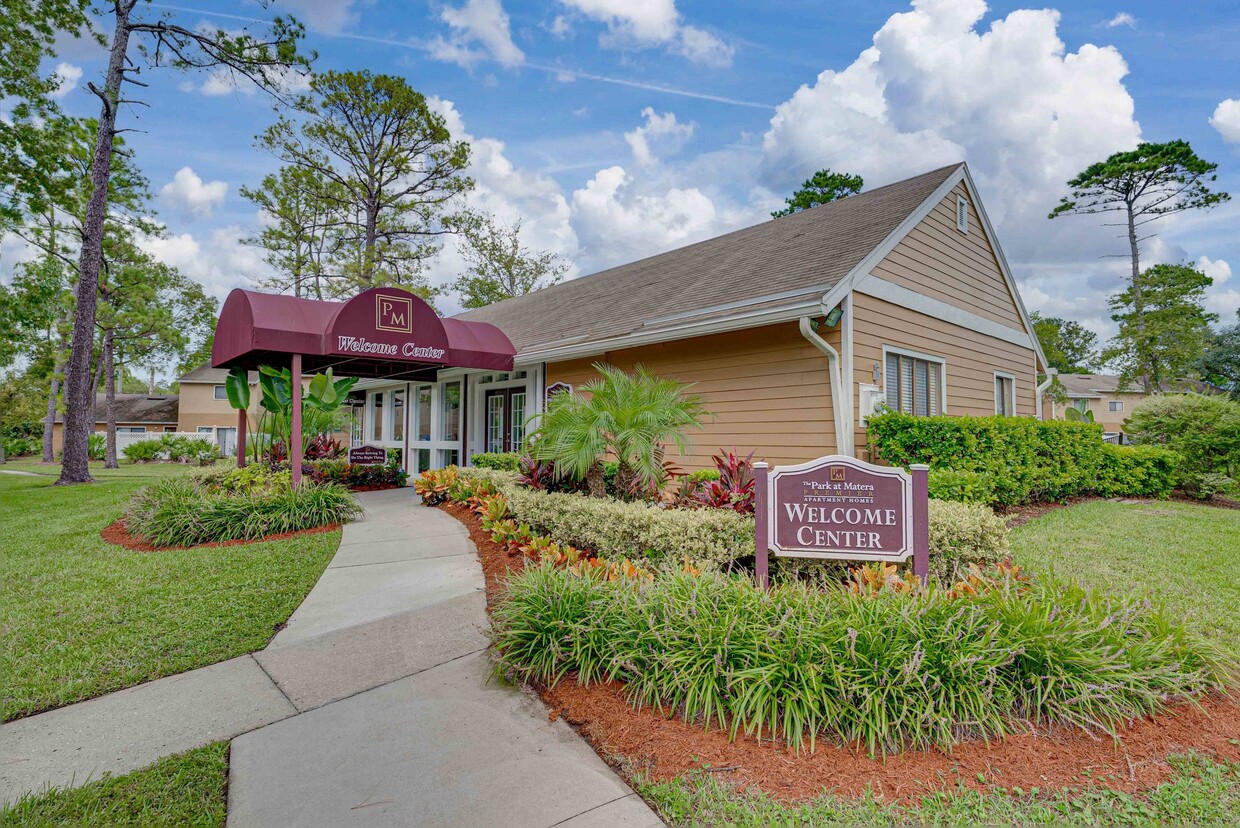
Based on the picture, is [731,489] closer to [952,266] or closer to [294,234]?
[952,266]

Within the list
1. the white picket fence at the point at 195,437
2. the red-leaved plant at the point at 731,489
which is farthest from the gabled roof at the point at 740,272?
the white picket fence at the point at 195,437

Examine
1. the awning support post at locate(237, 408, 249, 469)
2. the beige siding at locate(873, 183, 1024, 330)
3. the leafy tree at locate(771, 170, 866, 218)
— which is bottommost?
the awning support post at locate(237, 408, 249, 469)

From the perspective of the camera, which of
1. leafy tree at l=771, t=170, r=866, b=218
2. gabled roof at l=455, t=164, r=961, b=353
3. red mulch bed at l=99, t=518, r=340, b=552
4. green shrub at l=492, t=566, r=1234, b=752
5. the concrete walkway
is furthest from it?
leafy tree at l=771, t=170, r=866, b=218

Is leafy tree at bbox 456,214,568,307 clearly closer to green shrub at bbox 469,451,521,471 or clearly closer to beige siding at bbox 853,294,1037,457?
green shrub at bbox 469,451,521,471

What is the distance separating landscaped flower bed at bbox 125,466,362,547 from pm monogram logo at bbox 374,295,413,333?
2.70m

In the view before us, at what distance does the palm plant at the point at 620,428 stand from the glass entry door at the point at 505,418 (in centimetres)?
607

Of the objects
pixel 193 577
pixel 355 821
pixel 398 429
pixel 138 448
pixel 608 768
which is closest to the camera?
pixel 355 821

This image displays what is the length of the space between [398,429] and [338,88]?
14.2 metres

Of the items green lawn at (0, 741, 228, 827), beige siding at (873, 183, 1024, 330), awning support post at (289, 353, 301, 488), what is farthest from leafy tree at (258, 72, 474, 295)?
green lawn at (0, 741, 228, 827)

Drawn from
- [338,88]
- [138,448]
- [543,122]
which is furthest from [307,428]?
[138,448]

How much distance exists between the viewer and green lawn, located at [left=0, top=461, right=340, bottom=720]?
366 cm

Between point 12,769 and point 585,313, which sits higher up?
point 585,313

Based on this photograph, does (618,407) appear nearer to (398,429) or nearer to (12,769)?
(12,769)

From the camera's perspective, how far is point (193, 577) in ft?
18.3
